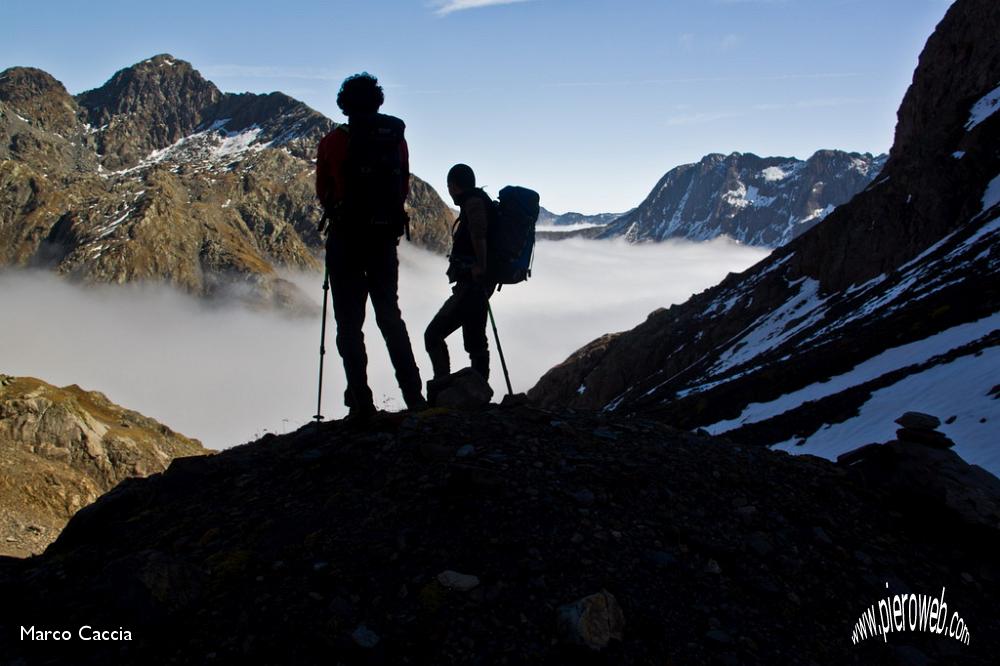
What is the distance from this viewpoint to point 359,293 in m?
9.60

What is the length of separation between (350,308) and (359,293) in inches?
9.6

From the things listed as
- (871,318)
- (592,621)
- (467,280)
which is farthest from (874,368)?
(592,621)

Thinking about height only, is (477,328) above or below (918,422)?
above

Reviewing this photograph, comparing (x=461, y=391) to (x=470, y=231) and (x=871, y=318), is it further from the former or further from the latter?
(x=871, y=318)

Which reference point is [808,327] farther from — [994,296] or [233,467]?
[233,467]

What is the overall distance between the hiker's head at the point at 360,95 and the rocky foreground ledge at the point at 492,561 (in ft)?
12.8

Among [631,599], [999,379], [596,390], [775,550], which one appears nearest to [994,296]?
[999,379]

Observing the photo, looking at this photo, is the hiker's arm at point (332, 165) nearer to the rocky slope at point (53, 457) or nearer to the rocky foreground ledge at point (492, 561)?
the rocky foreground ledge at point (492, 561)

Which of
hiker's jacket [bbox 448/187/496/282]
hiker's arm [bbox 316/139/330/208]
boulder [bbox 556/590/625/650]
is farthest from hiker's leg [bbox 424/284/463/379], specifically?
boulder [bbox 556/590/625/650]

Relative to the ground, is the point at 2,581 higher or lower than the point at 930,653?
higher

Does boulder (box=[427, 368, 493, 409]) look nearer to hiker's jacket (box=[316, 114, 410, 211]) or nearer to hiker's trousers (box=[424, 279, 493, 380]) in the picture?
hiker's trousers (box=[424, 279, 493, 380])

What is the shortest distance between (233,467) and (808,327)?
5163 cm

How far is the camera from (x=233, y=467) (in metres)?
8.78

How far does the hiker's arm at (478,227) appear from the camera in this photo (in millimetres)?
11023
